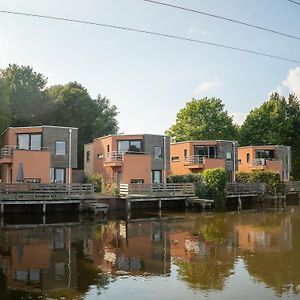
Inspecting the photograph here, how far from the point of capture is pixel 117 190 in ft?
115

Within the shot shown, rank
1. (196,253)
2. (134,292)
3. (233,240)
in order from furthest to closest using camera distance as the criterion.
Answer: (233,240) < (196,253) < (134,292)

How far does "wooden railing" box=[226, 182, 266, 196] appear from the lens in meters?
41.0

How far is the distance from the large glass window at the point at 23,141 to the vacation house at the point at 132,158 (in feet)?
26.0

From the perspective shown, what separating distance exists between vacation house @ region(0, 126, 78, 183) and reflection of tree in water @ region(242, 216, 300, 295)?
71.6 ft

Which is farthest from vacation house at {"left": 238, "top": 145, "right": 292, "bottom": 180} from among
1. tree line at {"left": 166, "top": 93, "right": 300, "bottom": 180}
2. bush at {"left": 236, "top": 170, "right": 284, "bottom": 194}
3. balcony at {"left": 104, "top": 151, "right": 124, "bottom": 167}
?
balcony at {"left": 104, "top": 151, "right": 124, "bottom": 167}

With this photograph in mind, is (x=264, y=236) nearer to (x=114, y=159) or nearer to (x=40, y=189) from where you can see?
(x=40, y=189)

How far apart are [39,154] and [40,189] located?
4.05m

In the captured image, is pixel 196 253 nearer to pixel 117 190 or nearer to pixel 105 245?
pixel 105 245

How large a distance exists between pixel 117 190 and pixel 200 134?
88.9 feet

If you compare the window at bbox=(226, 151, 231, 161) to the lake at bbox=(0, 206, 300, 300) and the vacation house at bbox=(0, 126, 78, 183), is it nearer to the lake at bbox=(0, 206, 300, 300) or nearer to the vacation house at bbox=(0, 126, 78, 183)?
the vacation house at bbox=(0, 126, 78, 183)

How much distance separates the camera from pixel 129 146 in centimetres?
4019

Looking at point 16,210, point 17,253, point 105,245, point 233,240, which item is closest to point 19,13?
point 17,253

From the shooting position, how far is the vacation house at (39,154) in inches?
1315

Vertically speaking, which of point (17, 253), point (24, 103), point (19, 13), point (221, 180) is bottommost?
point (17, 253)
